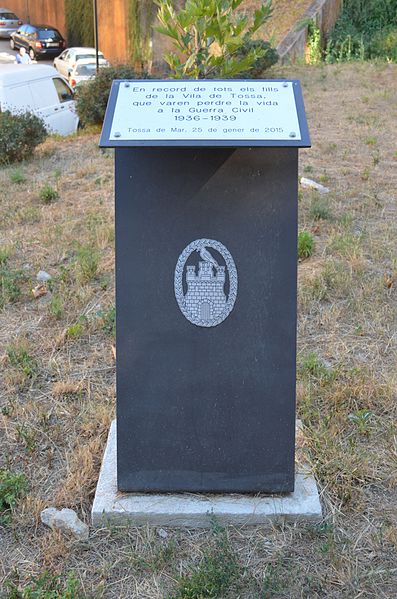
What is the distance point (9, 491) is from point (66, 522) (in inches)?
14.0

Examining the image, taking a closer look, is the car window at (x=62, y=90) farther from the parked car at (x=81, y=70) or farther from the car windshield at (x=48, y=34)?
the car windshield at (x=48, y=34)

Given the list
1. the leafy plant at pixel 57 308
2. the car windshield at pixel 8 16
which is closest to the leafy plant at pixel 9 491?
the leafy plant at pixel 57 308

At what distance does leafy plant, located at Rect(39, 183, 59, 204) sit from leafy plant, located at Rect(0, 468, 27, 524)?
5.09m

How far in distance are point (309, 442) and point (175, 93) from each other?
179 cm

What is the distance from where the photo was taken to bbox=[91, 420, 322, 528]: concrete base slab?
3.30m

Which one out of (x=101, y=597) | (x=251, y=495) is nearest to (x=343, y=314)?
(x=251, y=495)

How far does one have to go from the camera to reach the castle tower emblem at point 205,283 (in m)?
3.21

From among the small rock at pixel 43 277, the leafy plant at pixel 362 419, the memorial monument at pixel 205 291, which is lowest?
the small rock at pixel 43 277

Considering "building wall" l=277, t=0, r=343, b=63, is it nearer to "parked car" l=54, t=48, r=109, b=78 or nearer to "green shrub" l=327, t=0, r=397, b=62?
"green shrub" l=327, t=0, r=397, b=62

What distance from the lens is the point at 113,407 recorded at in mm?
4219

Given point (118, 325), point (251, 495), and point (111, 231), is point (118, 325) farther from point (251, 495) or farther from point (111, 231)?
point (111, 231)

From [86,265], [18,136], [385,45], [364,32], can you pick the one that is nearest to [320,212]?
[86,265]

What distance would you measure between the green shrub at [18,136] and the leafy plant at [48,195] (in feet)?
7.57

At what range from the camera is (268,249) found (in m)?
3.20
